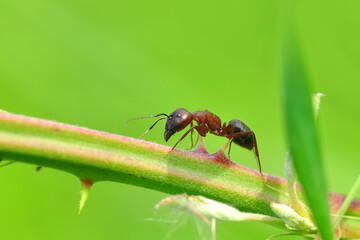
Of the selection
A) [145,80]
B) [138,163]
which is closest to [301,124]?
[138,163]

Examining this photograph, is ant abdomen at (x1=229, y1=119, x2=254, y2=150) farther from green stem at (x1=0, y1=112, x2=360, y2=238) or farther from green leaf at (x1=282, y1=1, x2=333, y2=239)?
green leaf at (x1=282, y1=1, x2=333, y2=239)

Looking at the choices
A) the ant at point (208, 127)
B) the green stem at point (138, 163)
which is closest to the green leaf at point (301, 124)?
the green stem at point (138, 163)

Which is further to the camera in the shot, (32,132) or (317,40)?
(317,40)

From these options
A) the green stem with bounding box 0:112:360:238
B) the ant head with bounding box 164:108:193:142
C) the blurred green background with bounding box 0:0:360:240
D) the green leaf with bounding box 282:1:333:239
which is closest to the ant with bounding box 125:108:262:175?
the ant head with bounding box 164:108:193:142

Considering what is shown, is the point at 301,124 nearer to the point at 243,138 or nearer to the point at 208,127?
the point at 243,138

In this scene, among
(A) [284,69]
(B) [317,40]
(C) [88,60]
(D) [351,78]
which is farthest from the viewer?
(C) [88,60]

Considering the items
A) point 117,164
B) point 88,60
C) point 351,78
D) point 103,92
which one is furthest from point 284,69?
point 88,60

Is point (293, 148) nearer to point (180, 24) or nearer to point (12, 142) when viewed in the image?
point (12, 142)
